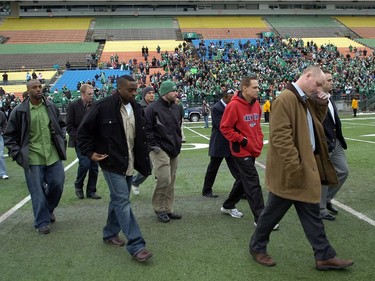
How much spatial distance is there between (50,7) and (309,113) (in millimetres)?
60192

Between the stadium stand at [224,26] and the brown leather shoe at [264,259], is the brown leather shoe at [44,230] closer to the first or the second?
the brown leather shoe at [264,259]

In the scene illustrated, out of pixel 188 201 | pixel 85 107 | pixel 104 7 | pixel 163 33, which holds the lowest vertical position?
pixel 188 201

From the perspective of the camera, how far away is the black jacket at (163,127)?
5.42 metres

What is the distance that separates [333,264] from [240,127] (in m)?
1.90

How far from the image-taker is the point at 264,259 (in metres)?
3.99

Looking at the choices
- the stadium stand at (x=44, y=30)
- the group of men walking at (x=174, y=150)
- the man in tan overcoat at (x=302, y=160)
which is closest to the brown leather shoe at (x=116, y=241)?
the group of men walking at (x=174, y=150)

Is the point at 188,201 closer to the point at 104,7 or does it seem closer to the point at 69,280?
the point at 69,280

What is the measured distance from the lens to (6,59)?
4228cm

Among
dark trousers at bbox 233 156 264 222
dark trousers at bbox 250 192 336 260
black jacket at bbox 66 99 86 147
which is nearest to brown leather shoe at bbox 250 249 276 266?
dark trousers at bbox 250 192 336 260

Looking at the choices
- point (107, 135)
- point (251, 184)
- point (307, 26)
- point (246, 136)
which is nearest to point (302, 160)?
point (251, 184)

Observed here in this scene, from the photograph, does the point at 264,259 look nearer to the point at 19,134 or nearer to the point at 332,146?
the point at 332,146

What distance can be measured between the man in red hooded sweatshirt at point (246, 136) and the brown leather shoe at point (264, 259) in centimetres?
84

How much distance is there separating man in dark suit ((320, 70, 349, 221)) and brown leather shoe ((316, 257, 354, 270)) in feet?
4.97

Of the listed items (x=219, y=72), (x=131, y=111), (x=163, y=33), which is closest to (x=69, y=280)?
(x=131, y=111)
